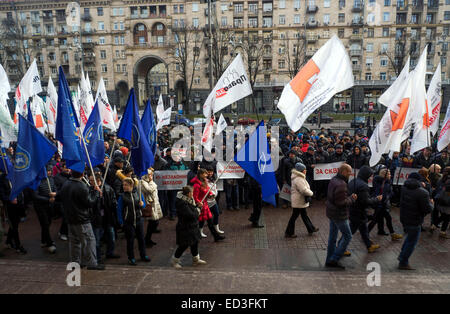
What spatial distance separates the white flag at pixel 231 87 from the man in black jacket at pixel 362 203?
371 centimetres

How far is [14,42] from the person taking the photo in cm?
5528

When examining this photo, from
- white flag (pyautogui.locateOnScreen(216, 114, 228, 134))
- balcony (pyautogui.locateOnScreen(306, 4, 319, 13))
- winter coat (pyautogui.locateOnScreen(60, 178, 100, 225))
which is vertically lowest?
winter coat (pyautogui.locateOnScreen(60, 178, 100, 225))

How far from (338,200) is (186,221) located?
267cm

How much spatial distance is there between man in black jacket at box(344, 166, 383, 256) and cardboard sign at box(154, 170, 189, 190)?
4402mm

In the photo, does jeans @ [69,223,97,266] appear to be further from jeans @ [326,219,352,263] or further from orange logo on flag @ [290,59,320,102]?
orange logo on flag @ [290,59,320,102]

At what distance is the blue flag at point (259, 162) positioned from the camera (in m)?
7.22

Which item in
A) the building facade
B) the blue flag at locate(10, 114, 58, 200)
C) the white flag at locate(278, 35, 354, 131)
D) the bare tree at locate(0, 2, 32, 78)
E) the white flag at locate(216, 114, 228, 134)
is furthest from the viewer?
the building facade

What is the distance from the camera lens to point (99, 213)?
605 centimetres

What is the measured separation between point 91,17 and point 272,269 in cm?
6881

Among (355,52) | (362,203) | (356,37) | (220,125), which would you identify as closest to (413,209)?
(362,203)

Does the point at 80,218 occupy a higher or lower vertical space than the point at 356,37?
lower

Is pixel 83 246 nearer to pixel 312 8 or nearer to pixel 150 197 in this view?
pixel 150 197

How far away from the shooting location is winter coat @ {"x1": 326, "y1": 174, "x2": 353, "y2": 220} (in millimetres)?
5582

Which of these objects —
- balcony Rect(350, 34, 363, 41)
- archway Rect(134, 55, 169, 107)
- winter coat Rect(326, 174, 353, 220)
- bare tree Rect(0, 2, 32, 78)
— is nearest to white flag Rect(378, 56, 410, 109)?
winter coat Rect(326, 174, 353, 220)
